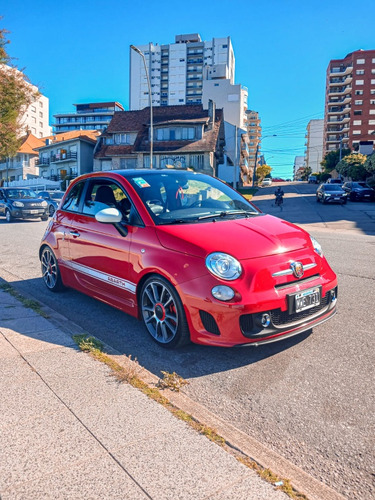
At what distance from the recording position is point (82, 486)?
1.98 meters

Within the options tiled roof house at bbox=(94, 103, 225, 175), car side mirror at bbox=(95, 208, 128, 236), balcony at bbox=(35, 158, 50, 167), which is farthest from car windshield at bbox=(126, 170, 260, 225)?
balcony at bbox=(35, 158, 50, 167)

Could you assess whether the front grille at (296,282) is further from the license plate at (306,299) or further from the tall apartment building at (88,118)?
the tall apartment building at (88,118)

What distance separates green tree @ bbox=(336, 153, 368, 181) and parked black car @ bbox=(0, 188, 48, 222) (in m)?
33.6

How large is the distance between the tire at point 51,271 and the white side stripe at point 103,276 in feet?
1.42

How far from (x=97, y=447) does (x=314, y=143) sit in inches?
6154

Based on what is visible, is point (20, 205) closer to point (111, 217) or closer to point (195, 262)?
point (111, 217)

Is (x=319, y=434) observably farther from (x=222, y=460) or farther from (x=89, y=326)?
(x=89, y=326)

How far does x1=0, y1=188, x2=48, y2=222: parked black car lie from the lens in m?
19.0

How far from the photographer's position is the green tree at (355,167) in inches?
1806

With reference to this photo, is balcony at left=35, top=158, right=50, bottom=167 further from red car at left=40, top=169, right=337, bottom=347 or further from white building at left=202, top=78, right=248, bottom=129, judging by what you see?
red car at left=40, top=169, right=337, bottom=347

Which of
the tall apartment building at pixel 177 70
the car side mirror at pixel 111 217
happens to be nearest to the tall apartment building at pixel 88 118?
the tall apartment building at pixel 177 70

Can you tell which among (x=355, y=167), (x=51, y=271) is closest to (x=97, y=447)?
(x=51, y=271)

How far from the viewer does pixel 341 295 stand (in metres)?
5.51

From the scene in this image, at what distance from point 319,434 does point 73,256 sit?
12.1ft
